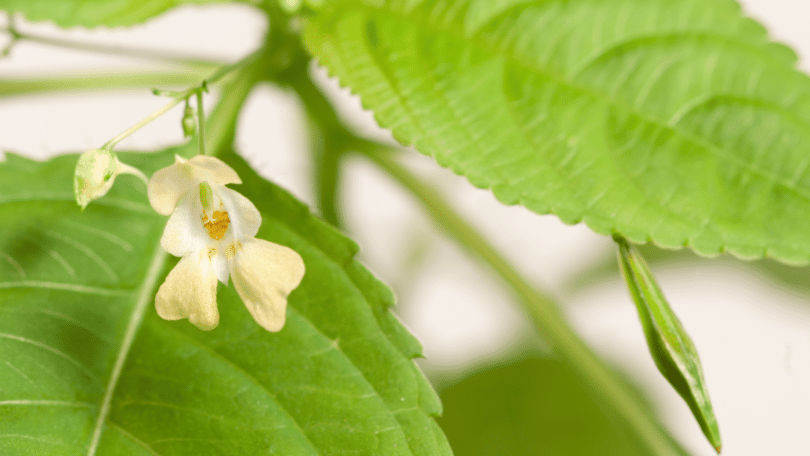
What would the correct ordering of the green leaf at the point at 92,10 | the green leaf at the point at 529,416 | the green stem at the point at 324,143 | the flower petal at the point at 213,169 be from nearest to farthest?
the flower petal at the point at 213,169 < the green leaf at the point at 92,10 < the green stem at the point at 324,143 < the green leaf at the point at 529,416

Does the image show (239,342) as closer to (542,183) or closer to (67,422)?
(67,422)

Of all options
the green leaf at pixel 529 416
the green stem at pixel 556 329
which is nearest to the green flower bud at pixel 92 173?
the green stem at pixel 556 329

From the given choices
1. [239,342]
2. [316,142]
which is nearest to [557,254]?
[316,142]

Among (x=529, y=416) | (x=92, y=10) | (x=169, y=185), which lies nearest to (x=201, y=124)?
(x=169, y=185)

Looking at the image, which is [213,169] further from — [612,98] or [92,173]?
[612,98]

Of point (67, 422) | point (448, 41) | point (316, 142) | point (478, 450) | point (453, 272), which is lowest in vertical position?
point (478, 450)

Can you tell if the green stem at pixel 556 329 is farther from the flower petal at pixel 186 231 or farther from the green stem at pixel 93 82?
the flower petal at pixel 186 231
